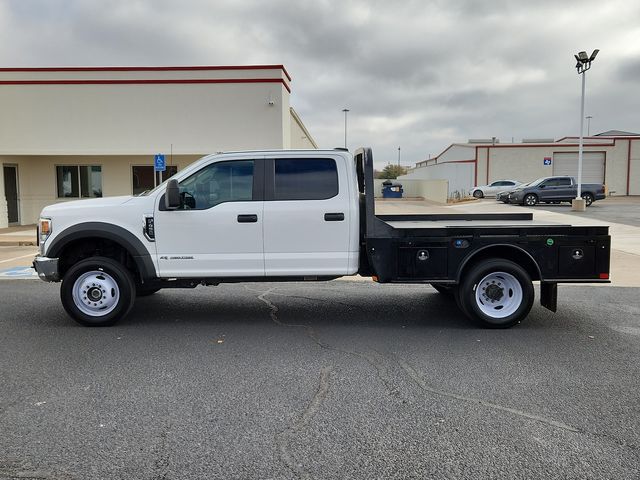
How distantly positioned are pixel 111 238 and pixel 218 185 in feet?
4.64

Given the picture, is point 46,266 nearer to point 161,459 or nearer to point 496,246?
point 161,459

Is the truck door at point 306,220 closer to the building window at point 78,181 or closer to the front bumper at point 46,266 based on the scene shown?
the front bumper at point 46,266

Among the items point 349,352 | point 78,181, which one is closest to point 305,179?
point 349,352

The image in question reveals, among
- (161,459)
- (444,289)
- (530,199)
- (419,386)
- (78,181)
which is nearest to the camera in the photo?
(161,459)

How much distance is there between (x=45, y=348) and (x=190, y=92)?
16846mm

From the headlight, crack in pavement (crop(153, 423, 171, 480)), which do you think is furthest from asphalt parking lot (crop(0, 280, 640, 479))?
the headlight

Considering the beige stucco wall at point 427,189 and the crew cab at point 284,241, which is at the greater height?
the beige stucco wall at point 427,189

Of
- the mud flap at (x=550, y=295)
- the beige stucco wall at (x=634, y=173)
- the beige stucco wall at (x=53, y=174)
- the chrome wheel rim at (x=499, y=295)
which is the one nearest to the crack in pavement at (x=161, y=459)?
the chrome wheel rim at (x=499, y=295)

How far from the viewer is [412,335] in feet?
21.9

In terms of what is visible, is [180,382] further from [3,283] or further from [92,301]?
[3,283]

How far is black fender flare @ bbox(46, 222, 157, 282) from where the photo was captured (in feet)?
22.2

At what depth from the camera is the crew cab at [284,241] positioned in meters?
6.78

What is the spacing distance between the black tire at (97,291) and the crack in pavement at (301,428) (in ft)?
9.64

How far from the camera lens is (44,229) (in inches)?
271
